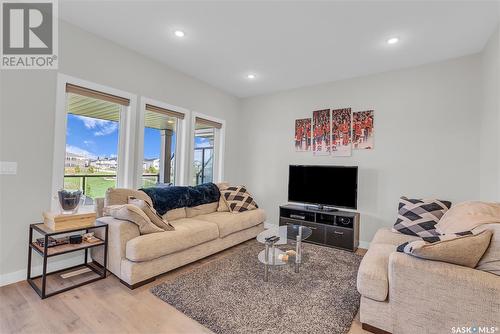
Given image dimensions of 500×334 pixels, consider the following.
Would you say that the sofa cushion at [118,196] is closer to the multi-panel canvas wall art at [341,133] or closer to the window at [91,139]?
the window at [91,139]

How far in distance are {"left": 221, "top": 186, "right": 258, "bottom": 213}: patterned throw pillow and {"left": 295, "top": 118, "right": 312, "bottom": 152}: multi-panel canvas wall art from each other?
4.18 ft

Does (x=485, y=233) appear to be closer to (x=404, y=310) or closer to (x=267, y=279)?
(x=404, y=310)

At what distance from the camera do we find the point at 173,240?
8.35ft

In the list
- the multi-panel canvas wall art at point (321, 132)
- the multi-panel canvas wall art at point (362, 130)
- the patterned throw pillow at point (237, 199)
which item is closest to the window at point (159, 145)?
the patterned throw pillow at point (237, 199)

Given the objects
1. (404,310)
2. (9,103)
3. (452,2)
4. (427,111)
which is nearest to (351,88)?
(427,111)

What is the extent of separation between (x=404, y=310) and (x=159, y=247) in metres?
2.08

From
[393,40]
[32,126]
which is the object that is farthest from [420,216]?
[32,126]

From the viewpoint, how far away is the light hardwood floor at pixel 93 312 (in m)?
1.73

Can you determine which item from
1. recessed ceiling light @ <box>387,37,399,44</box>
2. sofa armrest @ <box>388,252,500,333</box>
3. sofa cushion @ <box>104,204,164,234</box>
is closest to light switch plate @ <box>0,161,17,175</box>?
sofa cushion @ <box>104,204,164,234</box>

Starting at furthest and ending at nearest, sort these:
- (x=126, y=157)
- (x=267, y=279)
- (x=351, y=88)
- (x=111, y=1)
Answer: (x=351, y=88), (x=126, y=157), (x=267, y=279), (x=111, y=1)

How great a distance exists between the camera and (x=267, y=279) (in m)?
2.45

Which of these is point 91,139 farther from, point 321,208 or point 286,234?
point 321,208

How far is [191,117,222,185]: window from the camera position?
4.67m

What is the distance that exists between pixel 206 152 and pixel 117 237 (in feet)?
8.93
